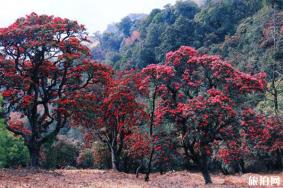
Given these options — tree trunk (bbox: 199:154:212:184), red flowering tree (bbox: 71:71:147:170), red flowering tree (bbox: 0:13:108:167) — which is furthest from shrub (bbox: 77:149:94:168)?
tree trunk (bbox: 199:154:212:184)

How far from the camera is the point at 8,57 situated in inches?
1011

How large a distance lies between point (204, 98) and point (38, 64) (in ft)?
35.1

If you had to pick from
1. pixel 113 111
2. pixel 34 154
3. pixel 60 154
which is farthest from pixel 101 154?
pixel 34 154

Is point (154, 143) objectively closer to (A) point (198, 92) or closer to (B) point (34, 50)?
(A) point (198, 92)

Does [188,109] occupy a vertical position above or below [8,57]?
below

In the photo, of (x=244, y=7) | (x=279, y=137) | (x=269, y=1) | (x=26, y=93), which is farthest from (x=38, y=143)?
(x=244, y=7)

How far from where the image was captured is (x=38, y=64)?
2523 centimetres

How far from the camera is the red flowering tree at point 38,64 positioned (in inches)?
960

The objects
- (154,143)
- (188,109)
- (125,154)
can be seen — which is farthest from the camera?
(125,154)

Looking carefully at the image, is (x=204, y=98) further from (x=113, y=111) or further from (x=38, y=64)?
(x=38, y=64)

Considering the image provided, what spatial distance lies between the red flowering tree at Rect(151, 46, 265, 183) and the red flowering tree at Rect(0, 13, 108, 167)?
6.16 meters

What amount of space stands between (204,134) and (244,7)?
59026mm

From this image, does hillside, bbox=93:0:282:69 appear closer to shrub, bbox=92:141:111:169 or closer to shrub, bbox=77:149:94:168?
shrub, bbox=77:149:94:168

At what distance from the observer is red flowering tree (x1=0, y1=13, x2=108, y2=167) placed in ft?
80.0
